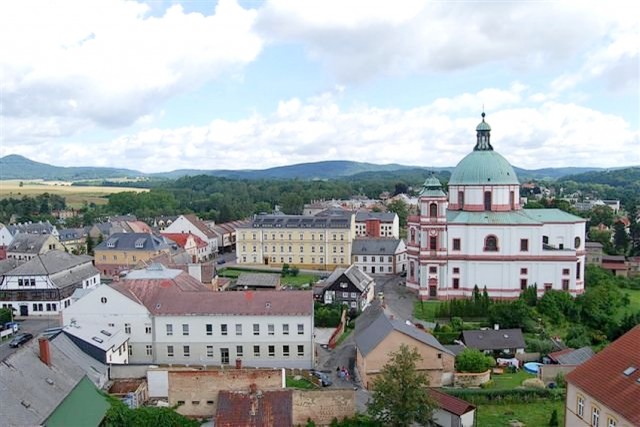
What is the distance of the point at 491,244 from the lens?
195 feet

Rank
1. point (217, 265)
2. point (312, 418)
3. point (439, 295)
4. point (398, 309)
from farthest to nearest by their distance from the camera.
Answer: point (217, 265) < point (439, 295) < point (398, 309) < point (312, 418)

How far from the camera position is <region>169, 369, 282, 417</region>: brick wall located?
93.2 ft

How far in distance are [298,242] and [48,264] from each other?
108 feet

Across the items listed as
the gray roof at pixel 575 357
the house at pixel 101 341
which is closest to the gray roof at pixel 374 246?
the gray roof at pixel 575 357

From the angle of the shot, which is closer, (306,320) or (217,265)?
(306,320)

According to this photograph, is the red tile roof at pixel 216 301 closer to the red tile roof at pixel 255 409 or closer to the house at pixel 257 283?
the red tile roof at pixel 255 409

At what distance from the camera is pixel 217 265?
79438 mm

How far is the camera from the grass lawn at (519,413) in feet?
96.5

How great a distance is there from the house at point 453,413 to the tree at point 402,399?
2.21 m

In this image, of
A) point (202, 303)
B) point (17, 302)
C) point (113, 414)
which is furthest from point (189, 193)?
point (113, 414)

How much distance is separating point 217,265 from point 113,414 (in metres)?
54.7

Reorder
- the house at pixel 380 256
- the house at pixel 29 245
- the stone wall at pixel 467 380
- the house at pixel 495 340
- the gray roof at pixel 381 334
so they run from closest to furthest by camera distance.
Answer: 1. the gray roof at pixel 381 334
2. the stone wall at pixel 467 380
3. the house at pixel 495 340
4. the house at pixel 380 256
5. the house at pixel 29 245

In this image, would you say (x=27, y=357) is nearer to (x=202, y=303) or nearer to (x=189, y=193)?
(x=202, y=303)

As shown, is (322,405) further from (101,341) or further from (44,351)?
(101,341)
